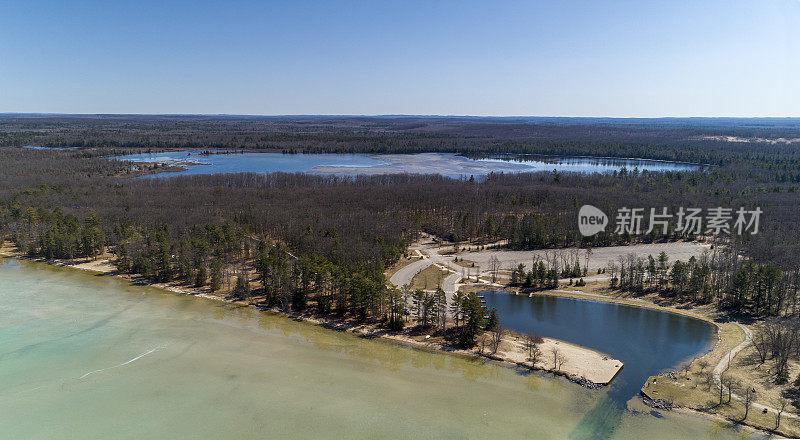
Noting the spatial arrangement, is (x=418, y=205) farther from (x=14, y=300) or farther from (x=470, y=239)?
(x=14, y=300)

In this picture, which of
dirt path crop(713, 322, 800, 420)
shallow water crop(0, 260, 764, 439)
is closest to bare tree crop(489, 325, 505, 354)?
shallow water crop(0, 260, 764, 439)

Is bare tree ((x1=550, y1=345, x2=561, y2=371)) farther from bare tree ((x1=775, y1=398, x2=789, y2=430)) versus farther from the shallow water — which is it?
bare tree ((x1=775, y1=398, x2=789, y2=430))

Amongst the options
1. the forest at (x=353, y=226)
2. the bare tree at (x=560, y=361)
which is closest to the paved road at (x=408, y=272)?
the forest at (x=353, y=226)

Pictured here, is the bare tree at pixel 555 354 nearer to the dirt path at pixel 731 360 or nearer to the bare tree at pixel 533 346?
the bare tree at pixel 533 346

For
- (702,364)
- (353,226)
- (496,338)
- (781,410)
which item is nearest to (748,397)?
(781,410)

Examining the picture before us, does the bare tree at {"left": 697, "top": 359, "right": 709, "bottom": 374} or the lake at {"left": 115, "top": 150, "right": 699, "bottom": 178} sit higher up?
the lake at {"left": 115, "top": 150, "right": 699, "bottom": 178}

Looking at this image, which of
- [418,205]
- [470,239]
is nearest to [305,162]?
[418,205]
